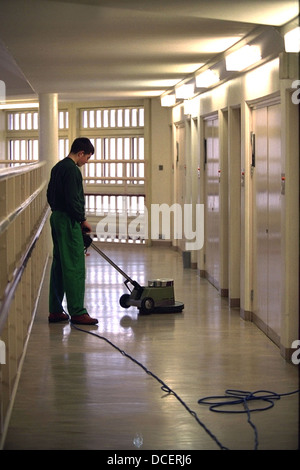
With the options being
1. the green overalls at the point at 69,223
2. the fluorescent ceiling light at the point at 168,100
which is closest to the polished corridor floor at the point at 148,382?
the green overalls at the point at 69,223

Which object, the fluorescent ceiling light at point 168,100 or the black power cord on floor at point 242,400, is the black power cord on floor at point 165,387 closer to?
the black power cord on floor at point 242,400

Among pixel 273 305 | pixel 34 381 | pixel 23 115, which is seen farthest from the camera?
pixel 23 115

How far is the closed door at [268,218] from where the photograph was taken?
7.28 metres

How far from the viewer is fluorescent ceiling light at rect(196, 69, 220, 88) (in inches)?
382

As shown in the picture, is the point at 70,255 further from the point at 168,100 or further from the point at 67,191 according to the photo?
the point at 168,100

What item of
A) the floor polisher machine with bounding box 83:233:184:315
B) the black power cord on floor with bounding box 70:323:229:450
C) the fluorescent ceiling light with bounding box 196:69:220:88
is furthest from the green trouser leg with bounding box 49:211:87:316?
the fluorescent ceiling light with bounding box 196:69:220:88

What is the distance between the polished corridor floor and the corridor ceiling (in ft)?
8.19

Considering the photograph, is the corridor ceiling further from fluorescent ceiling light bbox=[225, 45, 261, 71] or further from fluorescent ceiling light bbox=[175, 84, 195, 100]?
fluorescent ceiling light bbox=[175, 84, 195, 100]

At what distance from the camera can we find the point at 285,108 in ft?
21.8

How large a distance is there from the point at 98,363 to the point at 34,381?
0.68m

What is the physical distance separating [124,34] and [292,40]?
1473 mm
